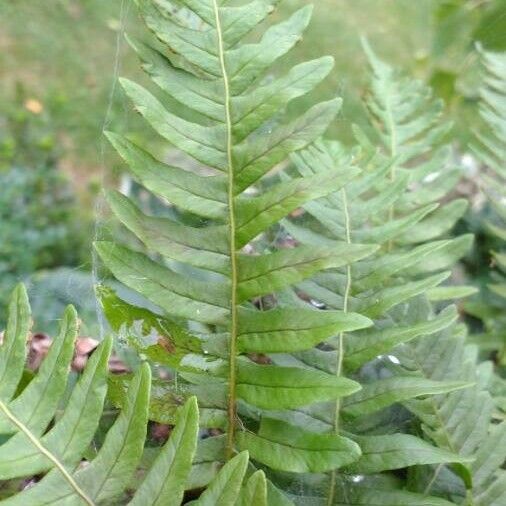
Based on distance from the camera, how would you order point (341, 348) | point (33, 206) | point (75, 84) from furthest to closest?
point (75, 84) → point (33, 206) → point (341, 348)

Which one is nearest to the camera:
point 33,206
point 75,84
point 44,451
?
point 44,451

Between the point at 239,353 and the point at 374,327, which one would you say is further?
the point at 374,327

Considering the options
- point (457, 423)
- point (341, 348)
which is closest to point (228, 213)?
point (341, 348)

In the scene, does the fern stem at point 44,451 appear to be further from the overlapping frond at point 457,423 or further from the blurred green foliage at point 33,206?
the blurred green foliage at point 33,206

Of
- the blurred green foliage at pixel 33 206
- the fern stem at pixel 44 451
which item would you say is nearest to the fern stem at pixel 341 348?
the fern stem at pixel 44 451

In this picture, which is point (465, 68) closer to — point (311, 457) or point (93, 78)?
point (311, 457)

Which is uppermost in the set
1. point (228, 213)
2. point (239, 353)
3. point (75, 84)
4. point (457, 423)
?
point (75, 84)

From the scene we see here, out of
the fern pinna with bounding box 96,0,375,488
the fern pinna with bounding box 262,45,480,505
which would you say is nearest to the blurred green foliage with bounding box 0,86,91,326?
the fern pinna with bounding box 262,45,480,505

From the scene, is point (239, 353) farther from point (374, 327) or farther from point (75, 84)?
point (75, 84)
